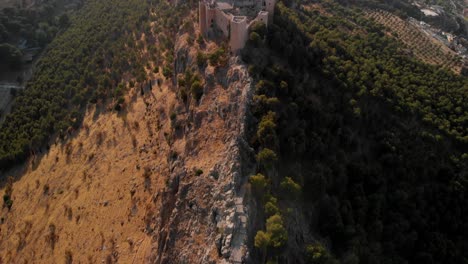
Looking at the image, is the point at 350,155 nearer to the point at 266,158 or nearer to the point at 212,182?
the point at 266,158

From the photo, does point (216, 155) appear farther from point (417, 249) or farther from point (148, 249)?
point (417, 249)

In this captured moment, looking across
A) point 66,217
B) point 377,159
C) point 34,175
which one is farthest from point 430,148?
point 34,175

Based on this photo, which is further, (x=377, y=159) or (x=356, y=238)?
(x=377, y=159)

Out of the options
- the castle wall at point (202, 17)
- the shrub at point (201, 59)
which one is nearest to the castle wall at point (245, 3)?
the castle wall at point (202, 17)

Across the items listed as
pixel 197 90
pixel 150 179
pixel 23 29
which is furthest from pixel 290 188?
pixel 23 29

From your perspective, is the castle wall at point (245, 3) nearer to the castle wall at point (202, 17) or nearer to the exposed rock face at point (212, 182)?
the castle wall at point (202, 17)

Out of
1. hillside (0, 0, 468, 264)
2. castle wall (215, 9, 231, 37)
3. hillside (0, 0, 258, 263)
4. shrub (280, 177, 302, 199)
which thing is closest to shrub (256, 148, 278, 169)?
hillside (0, 0, 468, 264)
